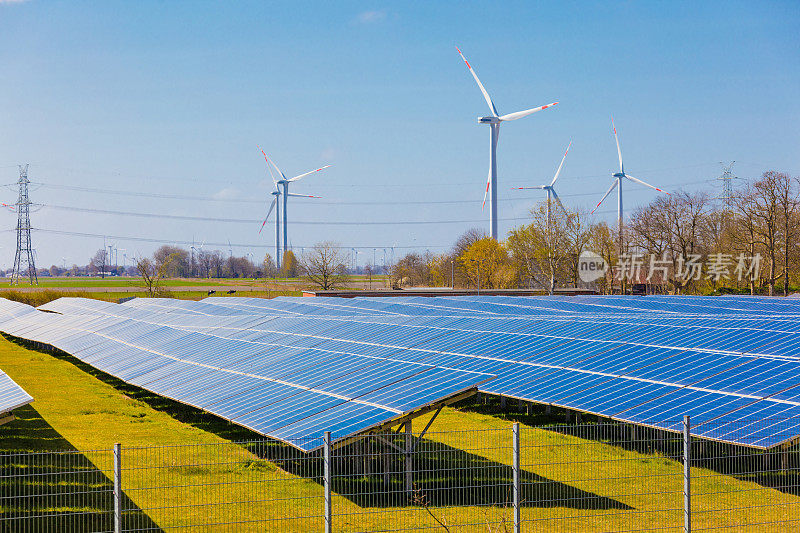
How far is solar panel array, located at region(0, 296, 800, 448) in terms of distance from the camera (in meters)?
18.2

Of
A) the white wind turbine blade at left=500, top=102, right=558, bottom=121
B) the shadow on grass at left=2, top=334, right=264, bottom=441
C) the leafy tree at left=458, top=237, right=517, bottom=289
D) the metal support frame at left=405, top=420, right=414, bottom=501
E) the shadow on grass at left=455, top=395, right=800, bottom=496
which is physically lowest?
the shadow on grass at left=2, top=334, right=264, bottom=441

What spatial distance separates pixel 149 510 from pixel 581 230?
9380 centimetres

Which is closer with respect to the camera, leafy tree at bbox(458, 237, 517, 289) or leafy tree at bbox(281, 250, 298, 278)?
leafy tree at bbox(458, 237, 517, 289)

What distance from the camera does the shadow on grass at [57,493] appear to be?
48.5 ft

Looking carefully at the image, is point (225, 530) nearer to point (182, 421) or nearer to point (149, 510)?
point (149, 510)

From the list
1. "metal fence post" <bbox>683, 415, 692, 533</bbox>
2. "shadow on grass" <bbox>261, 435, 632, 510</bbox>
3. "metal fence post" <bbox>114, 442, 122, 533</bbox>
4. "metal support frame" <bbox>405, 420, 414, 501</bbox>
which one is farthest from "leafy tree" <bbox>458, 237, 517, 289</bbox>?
"metal fence post" <bbox>114, 442, 122, 533</bbox>

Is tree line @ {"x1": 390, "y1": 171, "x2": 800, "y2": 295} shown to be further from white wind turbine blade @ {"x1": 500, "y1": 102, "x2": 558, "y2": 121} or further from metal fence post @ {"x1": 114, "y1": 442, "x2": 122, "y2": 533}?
metal fence post @ {"x1": 114, "y1": 442, "x2": 122, "y2": 533}

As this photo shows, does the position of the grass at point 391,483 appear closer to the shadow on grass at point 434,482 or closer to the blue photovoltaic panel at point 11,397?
the shadow on grass at point 434,482

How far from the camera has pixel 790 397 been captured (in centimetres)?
1875

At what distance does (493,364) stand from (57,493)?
595 inches

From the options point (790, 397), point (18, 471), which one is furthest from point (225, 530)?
point (790, 397)


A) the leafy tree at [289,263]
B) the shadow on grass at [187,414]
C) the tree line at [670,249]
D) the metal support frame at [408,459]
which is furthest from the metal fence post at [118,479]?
the leafy tree at [289,263]

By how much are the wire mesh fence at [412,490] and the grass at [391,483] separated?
5 cm

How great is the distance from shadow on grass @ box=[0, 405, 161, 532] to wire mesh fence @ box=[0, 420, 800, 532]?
0.04 meters
